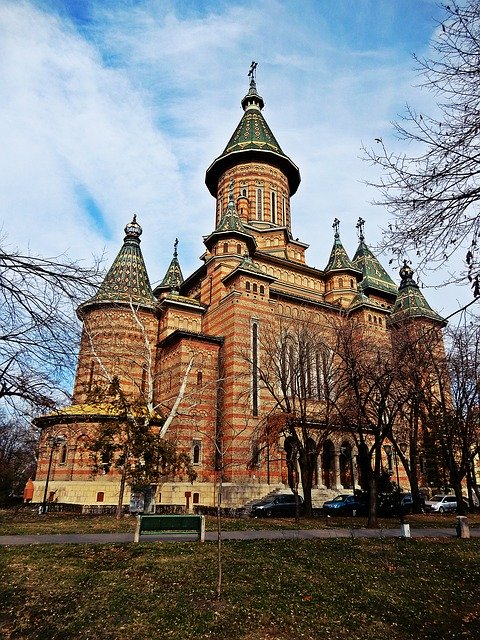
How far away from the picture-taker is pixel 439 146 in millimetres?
5387

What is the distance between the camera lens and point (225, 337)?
29.8m

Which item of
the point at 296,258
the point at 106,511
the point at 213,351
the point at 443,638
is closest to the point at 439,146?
the point at 443,638

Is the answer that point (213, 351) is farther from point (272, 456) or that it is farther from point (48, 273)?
point (48, 273)

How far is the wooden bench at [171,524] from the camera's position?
12117 mm

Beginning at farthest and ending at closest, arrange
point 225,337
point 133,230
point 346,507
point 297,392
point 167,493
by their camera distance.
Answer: point 133,230 < point 225,337 < point 167,493 < point 297,392 < point 346,507

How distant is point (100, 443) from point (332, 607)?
12.5m

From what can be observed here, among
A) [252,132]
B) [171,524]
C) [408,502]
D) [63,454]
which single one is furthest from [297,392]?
[252,132]

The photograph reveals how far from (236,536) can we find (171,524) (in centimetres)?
228

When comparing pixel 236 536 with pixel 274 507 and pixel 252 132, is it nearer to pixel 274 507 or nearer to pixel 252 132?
pixel 274 507

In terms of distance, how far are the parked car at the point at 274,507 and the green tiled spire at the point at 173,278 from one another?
20.8 metres

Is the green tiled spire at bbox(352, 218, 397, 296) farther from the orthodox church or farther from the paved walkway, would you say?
the paved walkway

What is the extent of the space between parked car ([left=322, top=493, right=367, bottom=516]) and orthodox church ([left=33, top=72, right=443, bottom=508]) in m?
3.64

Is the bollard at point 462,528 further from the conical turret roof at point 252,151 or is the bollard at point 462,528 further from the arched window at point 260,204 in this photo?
the conical turret roof at point 252,151

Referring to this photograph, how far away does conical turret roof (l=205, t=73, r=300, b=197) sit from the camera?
42.0 metres
